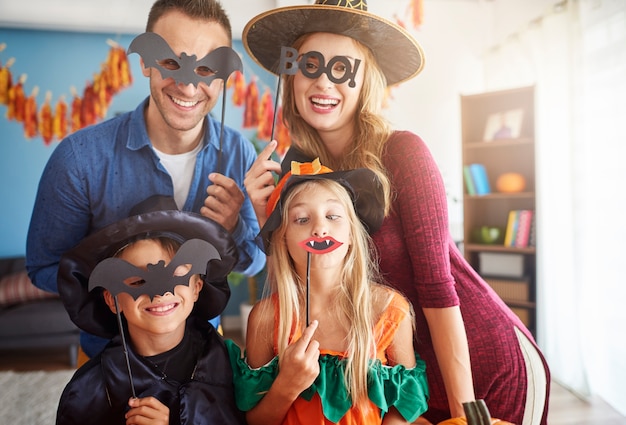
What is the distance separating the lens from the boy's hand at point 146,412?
2.71ft

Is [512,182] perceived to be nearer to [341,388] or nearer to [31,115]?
[341,388]

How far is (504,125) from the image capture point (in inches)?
101

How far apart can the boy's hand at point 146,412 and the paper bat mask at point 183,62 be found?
58 cm

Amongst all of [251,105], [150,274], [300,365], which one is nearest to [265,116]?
[251,105]

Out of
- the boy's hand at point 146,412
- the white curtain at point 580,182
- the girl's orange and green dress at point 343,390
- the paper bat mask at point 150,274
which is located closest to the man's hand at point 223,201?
the paper bat mask at point 150,274

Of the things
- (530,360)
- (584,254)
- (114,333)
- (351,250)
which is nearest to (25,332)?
(114,333)

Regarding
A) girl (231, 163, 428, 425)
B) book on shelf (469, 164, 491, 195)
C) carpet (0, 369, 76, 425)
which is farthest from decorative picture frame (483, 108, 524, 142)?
carpet (0, 369, 76, 425)

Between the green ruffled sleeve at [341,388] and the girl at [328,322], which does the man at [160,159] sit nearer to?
the girl at [328,322]

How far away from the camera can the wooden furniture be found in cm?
A: 250

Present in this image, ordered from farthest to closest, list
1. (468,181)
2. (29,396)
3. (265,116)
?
(468,181), (29,396), (265,116)

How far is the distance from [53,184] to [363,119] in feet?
Result: 2.03

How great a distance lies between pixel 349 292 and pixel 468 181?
5.76 ft

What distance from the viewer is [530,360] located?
984mm

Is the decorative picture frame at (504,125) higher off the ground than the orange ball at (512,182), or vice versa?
the decorative picture frame at (504,125)
